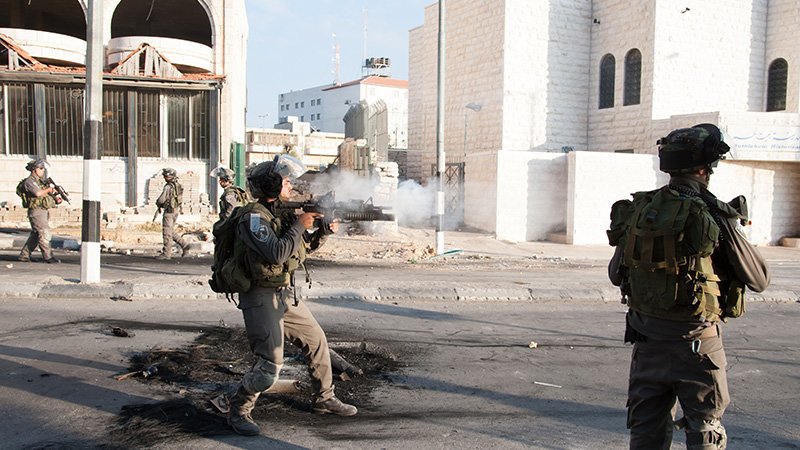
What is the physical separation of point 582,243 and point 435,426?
540 inches

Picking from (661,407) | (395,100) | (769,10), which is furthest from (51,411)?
(395,100)

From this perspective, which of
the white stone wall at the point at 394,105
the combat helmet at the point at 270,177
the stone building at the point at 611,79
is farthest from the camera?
the white stone wall at the point at 394,105

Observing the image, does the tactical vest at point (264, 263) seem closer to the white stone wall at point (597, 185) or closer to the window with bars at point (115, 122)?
the white stone wall at point (597, 185)

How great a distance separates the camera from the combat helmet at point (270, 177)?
4.06 m

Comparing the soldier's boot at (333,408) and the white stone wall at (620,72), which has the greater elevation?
the white stone wall at (620,72)

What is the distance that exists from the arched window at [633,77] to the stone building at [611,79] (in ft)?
0.14

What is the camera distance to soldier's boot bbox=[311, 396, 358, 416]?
4.18m

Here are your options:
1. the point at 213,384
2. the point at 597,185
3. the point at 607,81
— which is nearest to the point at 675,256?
the point at 213,384

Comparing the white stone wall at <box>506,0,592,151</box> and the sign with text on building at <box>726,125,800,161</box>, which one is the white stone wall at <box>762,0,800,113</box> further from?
the white stone wall at <box>506,0,592,151</box>

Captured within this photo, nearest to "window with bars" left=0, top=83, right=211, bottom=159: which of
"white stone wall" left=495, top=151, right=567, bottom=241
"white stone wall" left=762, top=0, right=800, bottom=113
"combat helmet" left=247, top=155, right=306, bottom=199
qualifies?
"white stone wall" left=495, top=151, right=567, bottom=241

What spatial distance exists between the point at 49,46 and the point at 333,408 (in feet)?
58.4

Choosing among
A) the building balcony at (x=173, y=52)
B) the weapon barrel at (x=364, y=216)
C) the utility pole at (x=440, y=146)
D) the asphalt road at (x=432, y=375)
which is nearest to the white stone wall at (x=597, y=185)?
the utility pole at (x=440, y=146)

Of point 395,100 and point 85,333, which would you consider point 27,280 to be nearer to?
point 85,333

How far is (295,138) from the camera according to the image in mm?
29844
